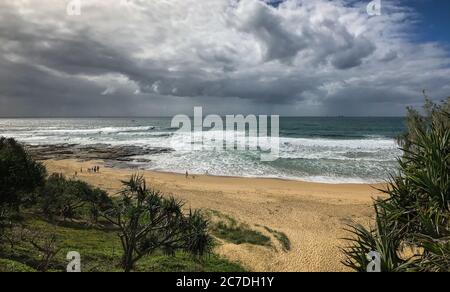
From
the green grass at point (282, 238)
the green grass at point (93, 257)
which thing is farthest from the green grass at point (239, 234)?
the green grass at point (93, 257)

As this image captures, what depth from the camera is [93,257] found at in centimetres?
1096

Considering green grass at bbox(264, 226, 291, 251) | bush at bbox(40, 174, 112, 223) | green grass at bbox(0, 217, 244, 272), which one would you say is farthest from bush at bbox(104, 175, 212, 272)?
bush at bbox(40, 174, 112, 223)

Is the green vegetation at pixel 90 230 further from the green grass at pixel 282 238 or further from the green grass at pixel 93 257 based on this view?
the green grass at pixel 282 238

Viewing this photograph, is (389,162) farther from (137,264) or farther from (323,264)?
(137,264)

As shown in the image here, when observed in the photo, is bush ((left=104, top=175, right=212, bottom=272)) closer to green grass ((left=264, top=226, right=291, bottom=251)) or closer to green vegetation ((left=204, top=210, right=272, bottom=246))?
green vegetation ((left=204, top=210, right=272, bottom=246))

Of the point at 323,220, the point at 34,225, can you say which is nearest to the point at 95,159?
the point at 34,225

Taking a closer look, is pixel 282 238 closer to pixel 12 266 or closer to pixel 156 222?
pixel 156 222

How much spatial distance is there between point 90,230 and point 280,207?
12.1m

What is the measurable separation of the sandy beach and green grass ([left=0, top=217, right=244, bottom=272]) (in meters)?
1.70

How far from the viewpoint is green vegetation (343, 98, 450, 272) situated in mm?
4988

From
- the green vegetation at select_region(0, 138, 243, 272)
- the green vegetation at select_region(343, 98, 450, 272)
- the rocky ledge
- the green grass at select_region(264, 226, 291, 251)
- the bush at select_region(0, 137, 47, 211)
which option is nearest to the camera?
the green vegetation at select_region(343, 98, 450, 272)

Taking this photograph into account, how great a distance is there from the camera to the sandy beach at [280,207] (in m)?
13.1

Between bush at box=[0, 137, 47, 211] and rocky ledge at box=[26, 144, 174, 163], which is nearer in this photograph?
bush at box=[0, 137, 47, 211]

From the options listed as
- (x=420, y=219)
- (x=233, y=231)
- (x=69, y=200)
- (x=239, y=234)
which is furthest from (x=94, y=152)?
(x=420, y=219)
